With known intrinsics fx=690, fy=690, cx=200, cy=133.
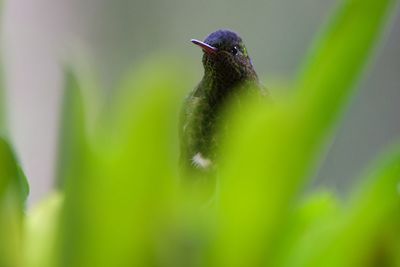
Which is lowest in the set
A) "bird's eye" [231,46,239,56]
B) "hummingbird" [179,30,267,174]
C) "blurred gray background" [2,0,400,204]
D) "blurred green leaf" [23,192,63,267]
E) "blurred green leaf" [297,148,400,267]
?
"blurred green leaf" [297,148,400,267]

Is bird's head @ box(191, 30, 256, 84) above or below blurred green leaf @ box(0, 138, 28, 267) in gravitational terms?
above

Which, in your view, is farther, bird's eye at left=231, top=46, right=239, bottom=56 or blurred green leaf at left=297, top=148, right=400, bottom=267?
bird's eye at left=231, top=46, right=239, bottom=56

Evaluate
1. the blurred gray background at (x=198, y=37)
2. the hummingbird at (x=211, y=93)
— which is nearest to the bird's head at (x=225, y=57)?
the hummingbird at (x=211, y=93)

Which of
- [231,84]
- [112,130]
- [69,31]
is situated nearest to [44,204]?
[112,130]

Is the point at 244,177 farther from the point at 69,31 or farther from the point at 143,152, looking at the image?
the point at 69,31

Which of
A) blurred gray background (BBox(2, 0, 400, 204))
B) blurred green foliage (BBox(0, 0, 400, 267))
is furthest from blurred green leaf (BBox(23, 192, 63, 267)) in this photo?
blurred gray background (BBox(2, 0, 400, 204))

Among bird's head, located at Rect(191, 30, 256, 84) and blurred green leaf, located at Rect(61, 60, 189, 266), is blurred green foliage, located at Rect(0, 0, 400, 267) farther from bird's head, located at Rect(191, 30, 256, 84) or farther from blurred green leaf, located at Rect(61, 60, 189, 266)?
bird's head, located at Rect(191, 30, 256, 84)

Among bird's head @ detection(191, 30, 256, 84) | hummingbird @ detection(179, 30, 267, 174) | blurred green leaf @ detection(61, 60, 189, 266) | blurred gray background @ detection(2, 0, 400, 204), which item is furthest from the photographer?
blurred gray background @ detection(2, 0, 400, 204)
